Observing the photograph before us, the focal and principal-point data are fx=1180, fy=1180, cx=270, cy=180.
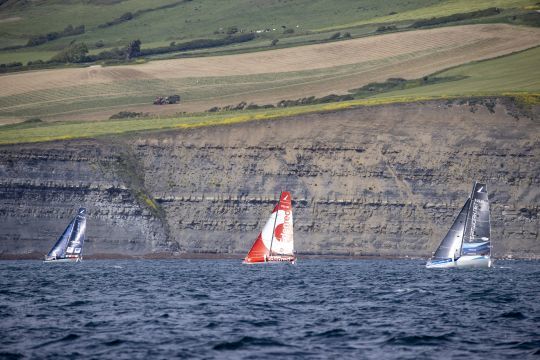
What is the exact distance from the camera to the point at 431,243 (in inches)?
4193

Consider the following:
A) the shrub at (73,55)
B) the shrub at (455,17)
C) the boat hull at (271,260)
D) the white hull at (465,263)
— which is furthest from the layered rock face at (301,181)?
the shrub at (73,55)

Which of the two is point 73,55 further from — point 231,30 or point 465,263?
point 465,263

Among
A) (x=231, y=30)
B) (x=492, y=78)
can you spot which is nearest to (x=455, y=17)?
(x=492, y=78)

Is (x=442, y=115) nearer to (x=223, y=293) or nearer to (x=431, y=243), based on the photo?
(x=431, y=243)

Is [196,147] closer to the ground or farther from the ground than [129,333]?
farther from the ground

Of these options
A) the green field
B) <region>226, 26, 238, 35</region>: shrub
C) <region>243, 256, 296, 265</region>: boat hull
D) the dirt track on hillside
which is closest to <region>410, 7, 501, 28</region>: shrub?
the dirt track on hillside

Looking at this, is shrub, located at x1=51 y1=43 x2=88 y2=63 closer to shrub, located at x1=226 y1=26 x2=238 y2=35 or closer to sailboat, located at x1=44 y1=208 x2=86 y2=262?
shrub, located at x1=226 y1=26 x2=238 y2=35

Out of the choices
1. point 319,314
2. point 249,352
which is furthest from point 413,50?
point 249,352

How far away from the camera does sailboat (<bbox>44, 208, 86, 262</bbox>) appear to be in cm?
10038

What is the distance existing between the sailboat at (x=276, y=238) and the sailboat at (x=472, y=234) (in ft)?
42.2

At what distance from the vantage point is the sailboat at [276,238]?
291 feet

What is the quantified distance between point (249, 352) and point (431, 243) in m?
71.3

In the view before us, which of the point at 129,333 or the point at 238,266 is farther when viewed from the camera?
the point at 238,266

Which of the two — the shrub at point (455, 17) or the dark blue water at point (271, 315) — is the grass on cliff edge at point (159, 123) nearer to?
the dark blue water at point (271, 315)
